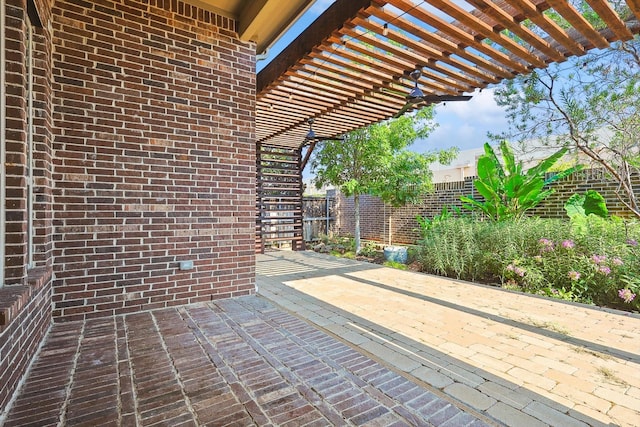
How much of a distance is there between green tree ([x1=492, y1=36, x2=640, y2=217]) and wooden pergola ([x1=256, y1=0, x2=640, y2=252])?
51 cm

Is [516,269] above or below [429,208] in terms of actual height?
below

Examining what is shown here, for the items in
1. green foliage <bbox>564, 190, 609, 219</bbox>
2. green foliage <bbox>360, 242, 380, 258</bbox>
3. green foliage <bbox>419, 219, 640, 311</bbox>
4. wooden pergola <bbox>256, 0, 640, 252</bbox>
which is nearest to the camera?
wooden pergola <bbox>256, 0, 640, 252</bbox>

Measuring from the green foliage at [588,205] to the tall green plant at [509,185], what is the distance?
46 cm

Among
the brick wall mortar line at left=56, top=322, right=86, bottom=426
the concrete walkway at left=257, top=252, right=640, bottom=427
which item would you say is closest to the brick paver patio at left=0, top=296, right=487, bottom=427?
the brick wall mortar line at left=56, top=322, right=86, bottom=426

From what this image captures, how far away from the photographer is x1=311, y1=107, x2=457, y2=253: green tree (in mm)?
7949

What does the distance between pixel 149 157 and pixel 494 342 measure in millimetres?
3665

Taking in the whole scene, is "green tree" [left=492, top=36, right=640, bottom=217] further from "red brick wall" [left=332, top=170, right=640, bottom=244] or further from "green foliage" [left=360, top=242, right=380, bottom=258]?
"green foliage" [left=360, top=242, right=380, bottom=258]

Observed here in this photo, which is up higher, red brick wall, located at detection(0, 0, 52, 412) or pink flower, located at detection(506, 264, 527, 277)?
red brick wall, located at detection(0, 0, 52, 412)

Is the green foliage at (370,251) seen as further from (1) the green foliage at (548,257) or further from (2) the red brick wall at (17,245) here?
(2) the red brick wall at (17,245)

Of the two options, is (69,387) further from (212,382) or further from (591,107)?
(591,107)

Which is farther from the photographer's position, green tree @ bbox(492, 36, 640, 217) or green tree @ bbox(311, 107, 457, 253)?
green tree @ bbox(311, 107, 457, 253)

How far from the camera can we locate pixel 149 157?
328 cm

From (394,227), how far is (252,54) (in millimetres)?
7243

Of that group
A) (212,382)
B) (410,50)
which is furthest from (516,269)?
(212,382)
